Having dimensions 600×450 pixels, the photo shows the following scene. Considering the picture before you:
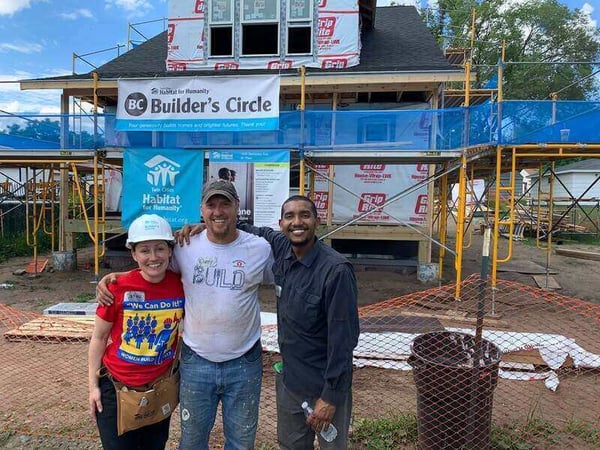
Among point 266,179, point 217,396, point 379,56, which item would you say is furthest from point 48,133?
point 217,396

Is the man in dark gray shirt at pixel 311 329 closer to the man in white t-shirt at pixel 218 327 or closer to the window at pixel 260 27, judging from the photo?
the man in white t-shirt at pixel 218 327

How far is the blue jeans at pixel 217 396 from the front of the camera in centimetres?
246

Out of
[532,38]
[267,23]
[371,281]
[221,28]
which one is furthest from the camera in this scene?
[532,38]

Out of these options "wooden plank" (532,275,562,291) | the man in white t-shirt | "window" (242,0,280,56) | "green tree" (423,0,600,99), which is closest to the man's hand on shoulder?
the man in white t-shirt

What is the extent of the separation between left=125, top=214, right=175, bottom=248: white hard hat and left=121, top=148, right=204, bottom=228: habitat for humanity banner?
5.78m

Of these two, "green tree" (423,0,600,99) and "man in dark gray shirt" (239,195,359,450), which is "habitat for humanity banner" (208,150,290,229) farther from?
"green tree" (423,0,600,99)

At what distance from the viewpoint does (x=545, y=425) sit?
3.82 metres

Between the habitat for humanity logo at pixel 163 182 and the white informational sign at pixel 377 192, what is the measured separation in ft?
12.7

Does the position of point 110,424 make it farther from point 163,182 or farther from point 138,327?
point 163,182

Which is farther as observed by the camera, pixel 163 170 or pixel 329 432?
pixel 163 170

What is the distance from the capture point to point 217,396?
2.54 meters

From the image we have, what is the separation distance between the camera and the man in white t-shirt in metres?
2.45

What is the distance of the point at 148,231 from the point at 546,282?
10620 mm

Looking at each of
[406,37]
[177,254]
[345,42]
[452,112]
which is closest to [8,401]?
[177,254]
